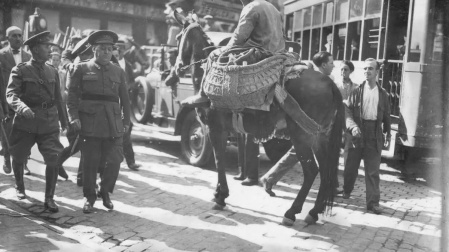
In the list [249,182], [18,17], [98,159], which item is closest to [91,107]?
[98,159]

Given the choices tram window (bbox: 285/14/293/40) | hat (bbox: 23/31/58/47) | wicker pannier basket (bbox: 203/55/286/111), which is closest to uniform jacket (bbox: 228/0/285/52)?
wicker pannier basket (bbox: 203/55/286/111)

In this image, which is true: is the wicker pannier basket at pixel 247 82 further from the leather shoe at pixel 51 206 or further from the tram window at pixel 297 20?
the tram window at pixel 297 20

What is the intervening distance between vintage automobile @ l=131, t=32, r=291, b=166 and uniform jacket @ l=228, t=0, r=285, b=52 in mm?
2521

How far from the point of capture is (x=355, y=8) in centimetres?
853

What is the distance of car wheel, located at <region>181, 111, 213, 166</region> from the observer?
7473 mm

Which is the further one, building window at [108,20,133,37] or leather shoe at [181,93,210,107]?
building window at [108,20,133,37]

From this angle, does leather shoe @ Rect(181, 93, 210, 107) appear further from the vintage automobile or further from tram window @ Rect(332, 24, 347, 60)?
tram window @ Rect(332, 24, 347, 60)

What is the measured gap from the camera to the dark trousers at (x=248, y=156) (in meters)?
6.59

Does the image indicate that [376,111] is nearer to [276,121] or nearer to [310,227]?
[276,121]

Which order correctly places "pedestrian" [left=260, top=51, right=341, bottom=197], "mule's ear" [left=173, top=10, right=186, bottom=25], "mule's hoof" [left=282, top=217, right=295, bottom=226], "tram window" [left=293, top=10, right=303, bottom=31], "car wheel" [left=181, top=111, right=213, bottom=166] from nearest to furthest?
"mule's hoof" [left=282, top=217, right=295, bottom=226], "pedestrian" [left=260, top=51, right=341, bottom=197], "mule's ear" [left=173, top=10, right=186, bottom=25], "car wheel" [left=181, top=111, right=213, bottom=166], "tram window" [left=293, top=10, right=303, bottom=31]

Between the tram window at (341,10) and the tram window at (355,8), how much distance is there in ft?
0.47

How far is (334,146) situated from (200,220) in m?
1.69

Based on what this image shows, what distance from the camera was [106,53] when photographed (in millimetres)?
4957

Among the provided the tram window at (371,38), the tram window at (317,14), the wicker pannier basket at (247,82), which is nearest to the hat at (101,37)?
the wicker pannier basket at (247,82)
